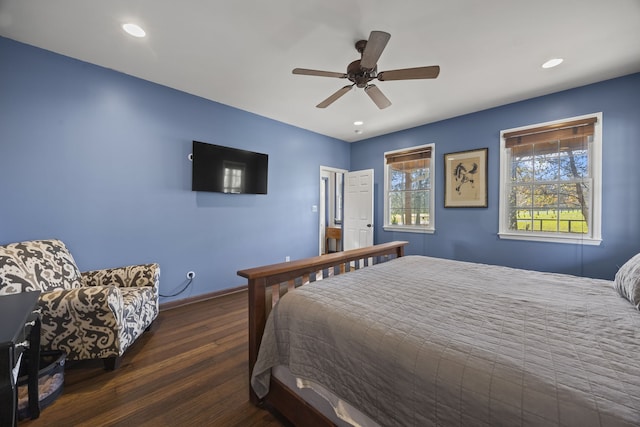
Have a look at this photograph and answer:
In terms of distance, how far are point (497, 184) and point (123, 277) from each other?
4.65m

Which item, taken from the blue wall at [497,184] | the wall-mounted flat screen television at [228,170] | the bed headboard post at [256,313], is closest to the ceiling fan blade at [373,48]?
the bed headboard post at [256,313]

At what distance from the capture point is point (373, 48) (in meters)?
1.75

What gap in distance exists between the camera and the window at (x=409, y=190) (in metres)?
4.23

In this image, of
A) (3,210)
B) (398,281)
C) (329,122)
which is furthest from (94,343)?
(329,122)

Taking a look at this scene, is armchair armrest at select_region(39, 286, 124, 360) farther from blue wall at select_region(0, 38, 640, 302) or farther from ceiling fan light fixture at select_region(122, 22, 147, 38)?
ceiling fan light fixture at select_region(122, 22, 147, 38)

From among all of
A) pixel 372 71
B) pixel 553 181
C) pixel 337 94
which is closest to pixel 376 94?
pixel 372 71

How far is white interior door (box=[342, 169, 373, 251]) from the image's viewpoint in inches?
189

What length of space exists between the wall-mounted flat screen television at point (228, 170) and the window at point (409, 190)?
2357 millimetres

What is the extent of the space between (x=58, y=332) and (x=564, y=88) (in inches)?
214

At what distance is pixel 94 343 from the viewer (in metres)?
1.78

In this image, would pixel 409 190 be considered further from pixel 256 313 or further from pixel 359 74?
pixel 256 313

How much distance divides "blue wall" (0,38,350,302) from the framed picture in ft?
9.17

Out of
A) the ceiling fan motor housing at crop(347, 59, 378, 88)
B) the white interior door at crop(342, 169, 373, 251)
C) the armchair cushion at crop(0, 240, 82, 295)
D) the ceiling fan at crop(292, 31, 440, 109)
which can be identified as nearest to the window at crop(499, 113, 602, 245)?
the white interior door at crop(342, 169, 373, 251)

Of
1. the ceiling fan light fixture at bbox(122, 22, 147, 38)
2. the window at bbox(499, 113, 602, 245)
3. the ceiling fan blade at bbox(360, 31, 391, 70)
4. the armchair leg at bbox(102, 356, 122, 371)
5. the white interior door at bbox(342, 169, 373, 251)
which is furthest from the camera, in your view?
the white interior door at bbox(342, 169, 373, 251)
